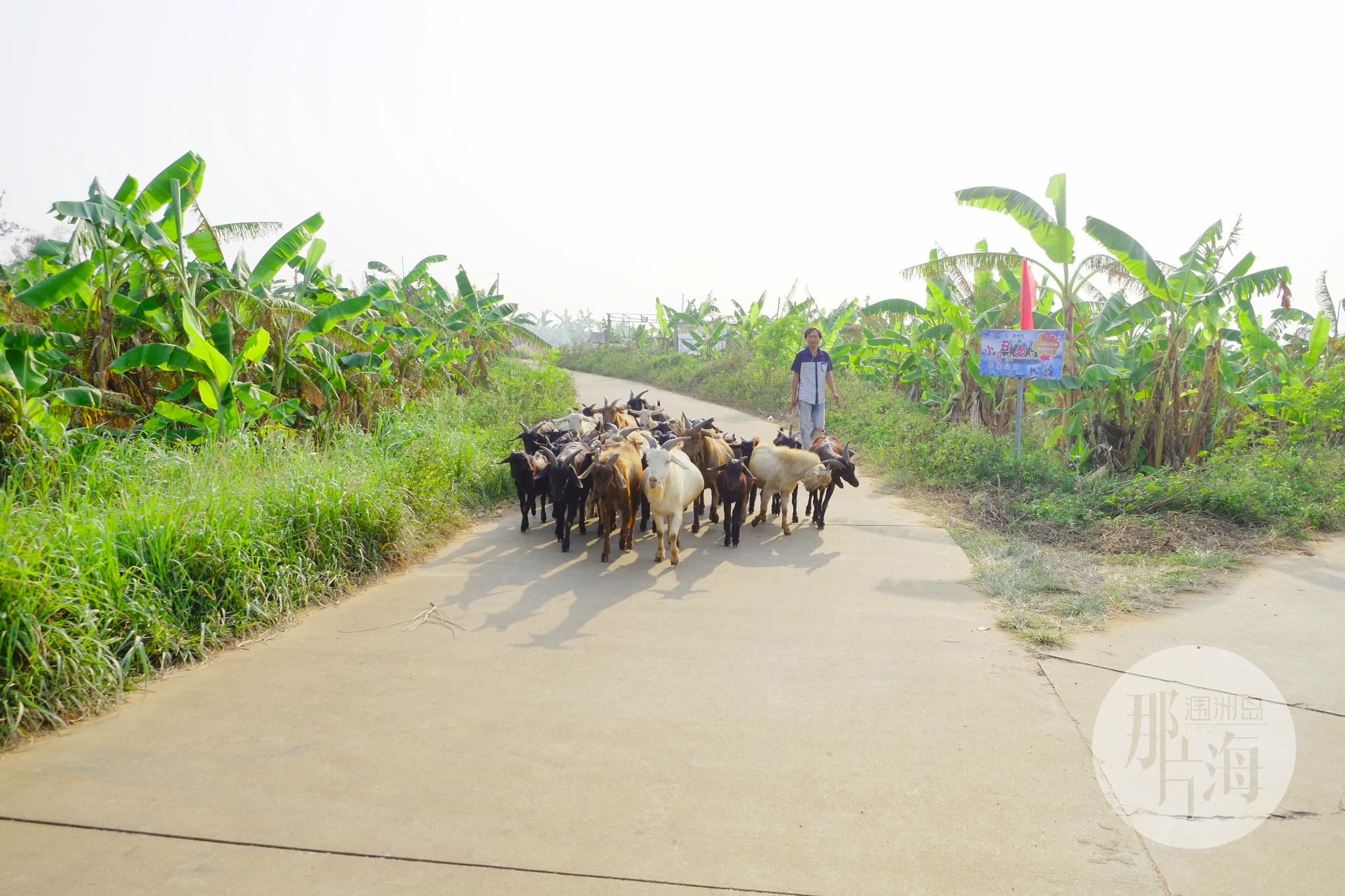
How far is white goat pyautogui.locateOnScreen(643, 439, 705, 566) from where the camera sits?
6.96m

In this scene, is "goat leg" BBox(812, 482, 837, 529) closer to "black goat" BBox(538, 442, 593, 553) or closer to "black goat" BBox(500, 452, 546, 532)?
"black goat" BBox(538, 442, 593, 553)

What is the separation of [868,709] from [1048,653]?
4.94ft

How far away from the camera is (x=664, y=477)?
22.9ft

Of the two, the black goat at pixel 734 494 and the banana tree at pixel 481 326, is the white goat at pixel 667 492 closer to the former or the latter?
the black goat at pixel 734 494

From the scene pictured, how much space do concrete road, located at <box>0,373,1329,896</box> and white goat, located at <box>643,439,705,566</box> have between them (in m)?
1.33

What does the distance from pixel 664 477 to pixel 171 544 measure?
365cm

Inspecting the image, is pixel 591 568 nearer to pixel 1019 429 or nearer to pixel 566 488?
pixel 566 488

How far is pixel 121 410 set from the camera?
8578mm

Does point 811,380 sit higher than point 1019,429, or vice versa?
point 811,380

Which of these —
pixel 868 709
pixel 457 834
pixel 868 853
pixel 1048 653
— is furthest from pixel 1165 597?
pixel 457 834

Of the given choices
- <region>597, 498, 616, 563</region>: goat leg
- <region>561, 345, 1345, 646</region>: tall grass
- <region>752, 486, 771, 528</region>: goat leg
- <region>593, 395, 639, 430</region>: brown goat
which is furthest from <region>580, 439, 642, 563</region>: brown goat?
<region>593, 395, 639, 430</region>: brown goat

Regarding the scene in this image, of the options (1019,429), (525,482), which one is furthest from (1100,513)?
(525,482)

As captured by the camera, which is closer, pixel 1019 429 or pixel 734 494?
pixel 734 494

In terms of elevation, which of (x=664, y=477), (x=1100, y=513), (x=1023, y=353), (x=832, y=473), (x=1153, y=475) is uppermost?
(x=1023, y=353)
